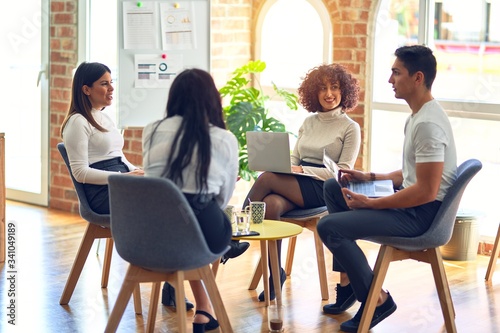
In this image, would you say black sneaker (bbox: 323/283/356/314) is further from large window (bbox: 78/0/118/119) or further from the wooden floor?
large window (bbox: 78/0/118/119)

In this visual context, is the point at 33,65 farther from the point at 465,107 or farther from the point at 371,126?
the point at 465,107

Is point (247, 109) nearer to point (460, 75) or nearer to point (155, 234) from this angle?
point (460, 75)

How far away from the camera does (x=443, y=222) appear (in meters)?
3.63

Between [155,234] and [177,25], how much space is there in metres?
3.02

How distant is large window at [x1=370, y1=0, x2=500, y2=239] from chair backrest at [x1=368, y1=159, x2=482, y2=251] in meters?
1.69

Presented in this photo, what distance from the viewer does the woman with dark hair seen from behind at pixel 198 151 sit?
3.18 m

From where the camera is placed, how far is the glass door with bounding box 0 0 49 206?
6762 millimetres

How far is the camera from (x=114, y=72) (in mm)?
6551

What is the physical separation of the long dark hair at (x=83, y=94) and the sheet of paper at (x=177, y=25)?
1608 mm

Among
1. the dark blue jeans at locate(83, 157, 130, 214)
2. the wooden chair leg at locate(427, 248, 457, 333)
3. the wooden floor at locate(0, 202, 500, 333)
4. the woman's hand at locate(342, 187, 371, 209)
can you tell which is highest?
the woman's hand at locate(342, 187, 371, 209)

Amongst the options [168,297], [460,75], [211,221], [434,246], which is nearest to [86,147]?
[168,297]

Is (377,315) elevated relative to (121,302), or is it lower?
lower

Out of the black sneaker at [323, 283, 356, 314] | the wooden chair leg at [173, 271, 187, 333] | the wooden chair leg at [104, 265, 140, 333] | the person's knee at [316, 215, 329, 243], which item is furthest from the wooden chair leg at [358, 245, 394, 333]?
the wooden chair leg at [104, 265, 140, 333]

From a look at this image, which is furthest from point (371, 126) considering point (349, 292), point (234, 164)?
point (234, 164)
